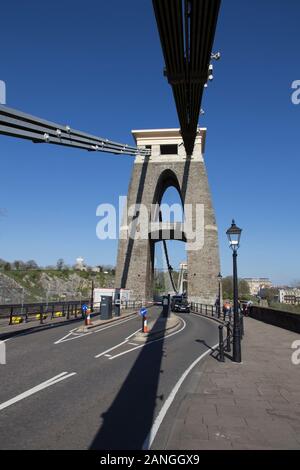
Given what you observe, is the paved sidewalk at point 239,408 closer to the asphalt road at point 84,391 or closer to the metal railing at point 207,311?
the asphalt road at point 84,391

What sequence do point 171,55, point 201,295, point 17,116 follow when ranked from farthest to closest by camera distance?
point 201,295 → point 171,55 → point 17,116

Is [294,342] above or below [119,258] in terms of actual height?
below

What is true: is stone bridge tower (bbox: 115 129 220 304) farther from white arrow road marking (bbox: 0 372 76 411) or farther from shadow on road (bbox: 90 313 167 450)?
white arrow road marking (bbox: 0 372 76 411)

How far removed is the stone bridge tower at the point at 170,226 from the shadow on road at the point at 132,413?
50.2 meters

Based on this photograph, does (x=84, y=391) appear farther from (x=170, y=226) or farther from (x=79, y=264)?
(x=79, y=264)

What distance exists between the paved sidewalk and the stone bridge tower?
48759mm

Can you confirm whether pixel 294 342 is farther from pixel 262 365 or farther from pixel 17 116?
pixel 17 116

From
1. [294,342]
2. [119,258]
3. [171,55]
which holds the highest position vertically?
[171,55]

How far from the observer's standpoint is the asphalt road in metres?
5.16

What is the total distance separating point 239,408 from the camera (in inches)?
253

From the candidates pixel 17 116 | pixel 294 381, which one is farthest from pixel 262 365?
pixel 17 116

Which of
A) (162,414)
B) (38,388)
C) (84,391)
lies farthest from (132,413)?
(38,388)

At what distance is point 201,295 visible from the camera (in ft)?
193
